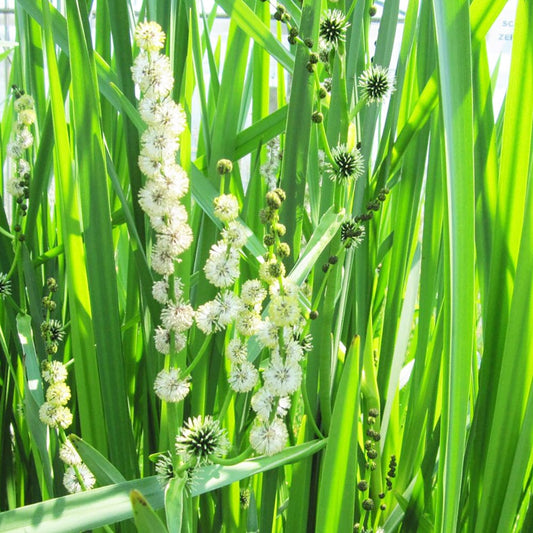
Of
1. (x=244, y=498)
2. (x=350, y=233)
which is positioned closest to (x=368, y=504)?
(x=244, y=498)

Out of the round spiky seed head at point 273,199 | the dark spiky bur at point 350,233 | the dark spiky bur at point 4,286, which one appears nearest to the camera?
the round spiky seed head at point 273,199

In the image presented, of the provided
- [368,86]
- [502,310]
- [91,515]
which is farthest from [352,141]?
[91,515]

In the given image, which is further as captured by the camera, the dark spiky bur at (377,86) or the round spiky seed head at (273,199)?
the dark spiky bur at (377,86)

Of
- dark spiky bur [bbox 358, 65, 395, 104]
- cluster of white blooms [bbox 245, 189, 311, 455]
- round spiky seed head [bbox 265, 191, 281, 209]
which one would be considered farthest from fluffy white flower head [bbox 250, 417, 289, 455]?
dark spiky bur [bbox 358, 65, 395, 104]

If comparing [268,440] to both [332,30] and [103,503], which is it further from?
[332,30]

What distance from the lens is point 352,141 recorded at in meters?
0.43

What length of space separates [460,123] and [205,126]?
8.6 inches

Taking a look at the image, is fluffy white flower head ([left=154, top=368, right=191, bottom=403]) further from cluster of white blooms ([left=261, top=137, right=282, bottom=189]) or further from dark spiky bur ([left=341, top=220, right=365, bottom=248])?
cluster of white blooms ([left=261, top=137, right=282, bottom=189])

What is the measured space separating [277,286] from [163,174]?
0.23 ft

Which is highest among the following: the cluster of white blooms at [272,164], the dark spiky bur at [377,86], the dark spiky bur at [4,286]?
the cluster of white blooms at [272,164]

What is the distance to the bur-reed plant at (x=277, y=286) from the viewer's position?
1.07 feet

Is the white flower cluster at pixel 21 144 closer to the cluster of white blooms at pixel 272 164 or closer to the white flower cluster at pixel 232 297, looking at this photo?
the cluster of white blooms at pixel 272 164

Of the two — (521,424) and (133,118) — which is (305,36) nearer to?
(133,118)

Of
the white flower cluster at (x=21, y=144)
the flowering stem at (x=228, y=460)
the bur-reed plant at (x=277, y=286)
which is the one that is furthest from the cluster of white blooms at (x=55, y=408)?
the white flower cluster at (x=21, y=144)
